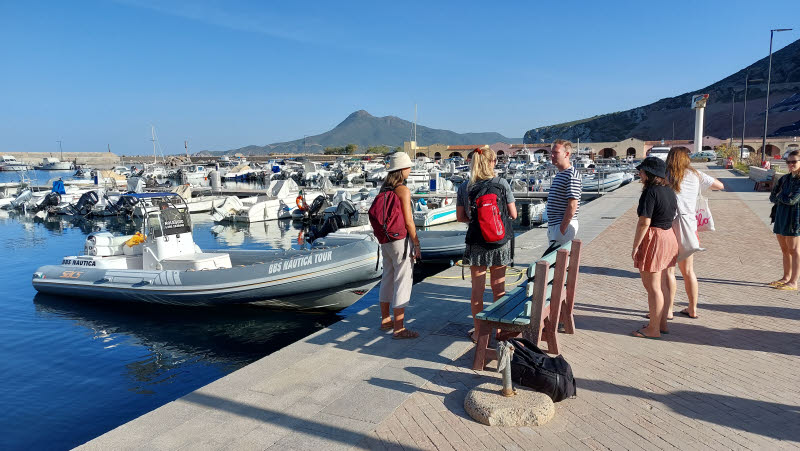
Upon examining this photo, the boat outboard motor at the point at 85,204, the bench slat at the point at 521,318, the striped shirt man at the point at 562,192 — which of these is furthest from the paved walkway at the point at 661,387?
the boat outboard motor at the point at 85,204

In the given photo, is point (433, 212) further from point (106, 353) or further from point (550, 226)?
point (550, 226)

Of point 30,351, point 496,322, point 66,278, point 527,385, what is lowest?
point 30,351

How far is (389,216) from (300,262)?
14.2 ft

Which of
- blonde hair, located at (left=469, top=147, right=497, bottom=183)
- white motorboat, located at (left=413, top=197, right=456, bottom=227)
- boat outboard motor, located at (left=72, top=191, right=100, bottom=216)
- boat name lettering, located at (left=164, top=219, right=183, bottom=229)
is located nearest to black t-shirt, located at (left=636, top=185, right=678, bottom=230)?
blonde hair, located at (left=469, top=147, right=497, bottom=183)

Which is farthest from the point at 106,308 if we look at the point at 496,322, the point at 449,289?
the point at 496,322

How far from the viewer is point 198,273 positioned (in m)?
9.06

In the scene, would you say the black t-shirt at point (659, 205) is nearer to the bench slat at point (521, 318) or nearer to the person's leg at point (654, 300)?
the person's leg at point (654, 300)

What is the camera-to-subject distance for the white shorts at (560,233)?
5.22m

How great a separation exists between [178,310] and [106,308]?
2.16 metres

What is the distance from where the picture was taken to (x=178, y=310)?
1013 centimetres

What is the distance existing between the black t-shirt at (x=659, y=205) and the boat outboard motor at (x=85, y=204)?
112 feet

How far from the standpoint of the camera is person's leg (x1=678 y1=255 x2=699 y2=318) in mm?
5145

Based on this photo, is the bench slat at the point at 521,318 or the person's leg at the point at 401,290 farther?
the person's leg at the point at 401,290

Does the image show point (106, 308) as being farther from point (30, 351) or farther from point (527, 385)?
point (527, 385)
